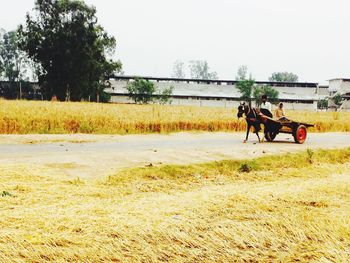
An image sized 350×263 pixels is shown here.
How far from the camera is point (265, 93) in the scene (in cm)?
6838

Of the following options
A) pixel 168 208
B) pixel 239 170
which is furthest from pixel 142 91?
pixel 168 208

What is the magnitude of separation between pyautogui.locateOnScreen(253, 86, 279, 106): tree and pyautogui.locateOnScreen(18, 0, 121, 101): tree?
27.6 m

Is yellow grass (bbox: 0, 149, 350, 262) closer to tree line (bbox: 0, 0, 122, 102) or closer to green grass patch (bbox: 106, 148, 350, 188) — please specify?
green grass patch (bbox: 106, 148, 350, 188)

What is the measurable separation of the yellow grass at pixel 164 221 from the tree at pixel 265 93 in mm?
60254

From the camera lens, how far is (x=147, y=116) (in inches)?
902

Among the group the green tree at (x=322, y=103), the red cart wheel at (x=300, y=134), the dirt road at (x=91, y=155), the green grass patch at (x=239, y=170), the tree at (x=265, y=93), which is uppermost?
the tree at (x=265, y=93)

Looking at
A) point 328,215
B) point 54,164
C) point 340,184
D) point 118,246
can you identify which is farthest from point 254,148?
point 118,246

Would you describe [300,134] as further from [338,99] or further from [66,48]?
[338,99]

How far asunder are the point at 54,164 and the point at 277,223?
5.96 meters

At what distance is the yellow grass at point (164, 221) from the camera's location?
4387 mm

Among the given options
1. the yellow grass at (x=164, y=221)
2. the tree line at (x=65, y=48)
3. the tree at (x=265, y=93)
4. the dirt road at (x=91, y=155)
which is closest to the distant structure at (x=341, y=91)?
the tree at (x=265, y=93)

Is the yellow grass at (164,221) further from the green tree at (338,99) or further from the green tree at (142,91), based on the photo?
the green tree at (338,99)

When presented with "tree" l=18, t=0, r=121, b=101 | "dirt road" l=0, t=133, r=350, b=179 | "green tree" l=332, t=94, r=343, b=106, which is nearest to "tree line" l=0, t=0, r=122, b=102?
"tree" l=18, t=0, r=121, b=101

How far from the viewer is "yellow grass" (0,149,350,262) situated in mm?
4387
